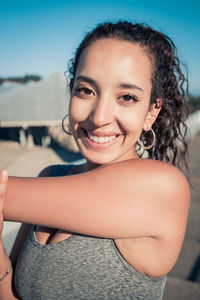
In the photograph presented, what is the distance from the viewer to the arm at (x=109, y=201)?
3.09ft

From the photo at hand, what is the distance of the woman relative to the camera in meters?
0.95

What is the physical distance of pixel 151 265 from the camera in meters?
1.03

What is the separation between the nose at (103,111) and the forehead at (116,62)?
0.32 feet

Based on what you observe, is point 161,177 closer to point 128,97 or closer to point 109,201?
point 109,201

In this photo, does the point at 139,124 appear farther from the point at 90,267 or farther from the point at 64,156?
the point at 64,156

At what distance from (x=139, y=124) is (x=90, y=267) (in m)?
0.69

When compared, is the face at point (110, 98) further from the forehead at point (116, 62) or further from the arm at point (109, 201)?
the arm at point (109, 201)

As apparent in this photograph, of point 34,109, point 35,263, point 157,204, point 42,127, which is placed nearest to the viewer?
point 157,204

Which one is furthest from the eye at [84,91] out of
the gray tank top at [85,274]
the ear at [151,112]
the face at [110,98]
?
the gray tank top at [85,274]

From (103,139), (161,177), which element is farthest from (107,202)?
(103,139)

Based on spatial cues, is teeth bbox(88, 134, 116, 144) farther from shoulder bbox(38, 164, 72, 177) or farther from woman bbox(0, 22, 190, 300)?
shoulder bbox(38, 164, 72, 177)

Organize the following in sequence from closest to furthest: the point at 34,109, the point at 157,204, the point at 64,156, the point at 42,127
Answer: the point at 157,204 < the point at 64,156 < the point at 34,109 < the point at 42,127

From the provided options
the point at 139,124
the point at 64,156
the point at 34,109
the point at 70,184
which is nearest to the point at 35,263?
the point at 70,184

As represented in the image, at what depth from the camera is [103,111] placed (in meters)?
1.10
